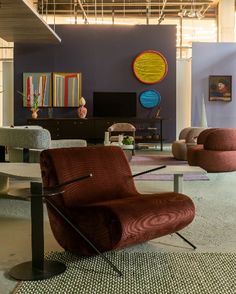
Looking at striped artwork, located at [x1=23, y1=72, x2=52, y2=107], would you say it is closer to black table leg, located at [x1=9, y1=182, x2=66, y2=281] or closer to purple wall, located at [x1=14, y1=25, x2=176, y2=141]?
purple wall, located at [x1=14, y1=25, x2=176, y2=141]

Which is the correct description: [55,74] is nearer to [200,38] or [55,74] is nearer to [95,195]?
[200,38]

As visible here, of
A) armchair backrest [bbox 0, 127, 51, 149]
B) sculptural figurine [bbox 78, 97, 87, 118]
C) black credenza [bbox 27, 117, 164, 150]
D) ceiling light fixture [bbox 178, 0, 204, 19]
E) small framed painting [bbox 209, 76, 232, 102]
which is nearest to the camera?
armchair backrest [bbox 0, 127, 51, 149]

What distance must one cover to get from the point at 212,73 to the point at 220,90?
1.75 feet

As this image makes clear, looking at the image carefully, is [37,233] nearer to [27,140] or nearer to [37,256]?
[37,256]

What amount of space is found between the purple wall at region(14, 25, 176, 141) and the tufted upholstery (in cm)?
496

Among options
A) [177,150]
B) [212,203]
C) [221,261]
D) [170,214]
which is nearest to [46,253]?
[170,214]

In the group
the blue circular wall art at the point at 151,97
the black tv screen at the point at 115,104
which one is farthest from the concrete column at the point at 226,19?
the black tv screen at the point at 115,104

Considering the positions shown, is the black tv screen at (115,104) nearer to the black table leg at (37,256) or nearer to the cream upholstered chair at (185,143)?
the cream upholstered chair at (185,143)

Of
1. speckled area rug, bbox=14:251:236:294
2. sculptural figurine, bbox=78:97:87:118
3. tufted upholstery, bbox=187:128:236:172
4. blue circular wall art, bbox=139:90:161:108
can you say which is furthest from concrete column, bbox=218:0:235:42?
speckled area rug, bbox=14:251:236:294

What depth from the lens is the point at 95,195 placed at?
10.5 feet

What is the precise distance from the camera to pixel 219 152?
284 inches

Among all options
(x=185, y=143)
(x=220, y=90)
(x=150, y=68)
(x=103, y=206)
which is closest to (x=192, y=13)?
(x=150, y=68)

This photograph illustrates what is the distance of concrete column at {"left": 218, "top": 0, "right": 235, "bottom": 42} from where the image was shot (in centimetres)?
1382

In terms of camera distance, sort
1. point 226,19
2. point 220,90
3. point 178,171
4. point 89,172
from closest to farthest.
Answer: point 89,172 < point 178,171 < point 220,90 < point 226,19
